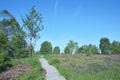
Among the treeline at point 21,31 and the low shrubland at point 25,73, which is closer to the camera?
the low shrubland at point 25,73

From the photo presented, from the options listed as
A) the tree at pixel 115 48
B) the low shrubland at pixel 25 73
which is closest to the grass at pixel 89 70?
the low shrubland at pixel 25 73

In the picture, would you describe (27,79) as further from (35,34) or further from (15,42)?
(35,34)

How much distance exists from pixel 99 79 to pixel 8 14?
3771 centimetres

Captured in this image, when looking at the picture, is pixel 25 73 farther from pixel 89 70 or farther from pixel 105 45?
pixel 105 45

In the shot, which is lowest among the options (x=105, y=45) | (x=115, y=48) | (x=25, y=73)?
(x=25, y=73)

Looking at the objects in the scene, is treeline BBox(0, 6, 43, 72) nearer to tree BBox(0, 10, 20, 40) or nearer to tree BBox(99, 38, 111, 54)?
tree BBox(0, 10, 20, 40)

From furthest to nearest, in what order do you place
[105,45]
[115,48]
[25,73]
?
[105,45] < [115,48] < [25,73]

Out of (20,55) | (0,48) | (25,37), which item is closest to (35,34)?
(25,37)

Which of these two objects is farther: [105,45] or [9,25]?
[105,45]

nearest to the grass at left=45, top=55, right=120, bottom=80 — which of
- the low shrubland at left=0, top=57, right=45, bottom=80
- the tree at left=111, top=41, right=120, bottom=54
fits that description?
the low shrubland at left=0, top=57, right=45, bottom=80

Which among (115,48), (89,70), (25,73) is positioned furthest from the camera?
(115,48)

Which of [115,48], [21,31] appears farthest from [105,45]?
[21,31]

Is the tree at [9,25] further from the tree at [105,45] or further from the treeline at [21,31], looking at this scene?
the tree at [105,45]

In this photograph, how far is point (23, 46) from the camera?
51594 mm
